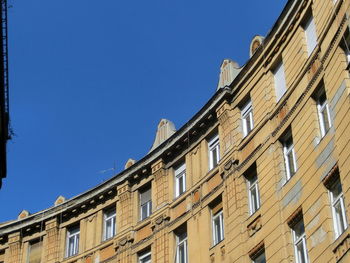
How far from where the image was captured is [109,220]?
37719mm

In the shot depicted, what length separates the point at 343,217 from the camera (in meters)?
23.1

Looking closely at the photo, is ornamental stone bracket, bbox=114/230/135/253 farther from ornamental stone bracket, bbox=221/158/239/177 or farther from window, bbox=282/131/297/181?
window, bbox=282/131/297/181

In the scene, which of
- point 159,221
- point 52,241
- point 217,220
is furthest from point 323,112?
point 52,241

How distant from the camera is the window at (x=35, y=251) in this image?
39375mm

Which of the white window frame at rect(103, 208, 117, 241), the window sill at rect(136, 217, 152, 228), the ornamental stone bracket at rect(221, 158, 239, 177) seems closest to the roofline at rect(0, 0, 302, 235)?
the white window frame at rect(103, 208, 117, 241)

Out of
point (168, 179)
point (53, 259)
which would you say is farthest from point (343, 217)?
point (53, 259)

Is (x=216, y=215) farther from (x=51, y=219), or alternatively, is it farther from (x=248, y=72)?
(x=51, y=219)

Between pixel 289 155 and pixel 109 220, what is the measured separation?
12.5m

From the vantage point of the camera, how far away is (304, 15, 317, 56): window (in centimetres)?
2790

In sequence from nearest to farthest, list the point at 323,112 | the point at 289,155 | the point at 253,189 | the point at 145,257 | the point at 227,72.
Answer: the point at 323,112 → the point at 289,155 → the point at 253,189 → the point at 227,72 → the point at 145,257

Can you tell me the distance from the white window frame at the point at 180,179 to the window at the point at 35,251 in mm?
8741

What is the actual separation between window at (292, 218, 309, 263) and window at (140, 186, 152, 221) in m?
10.9

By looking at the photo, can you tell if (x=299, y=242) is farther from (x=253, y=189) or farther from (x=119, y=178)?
(x=119, y=178)

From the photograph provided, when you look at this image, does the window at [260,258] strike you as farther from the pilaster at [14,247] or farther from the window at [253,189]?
the pilaster at [14,247]
